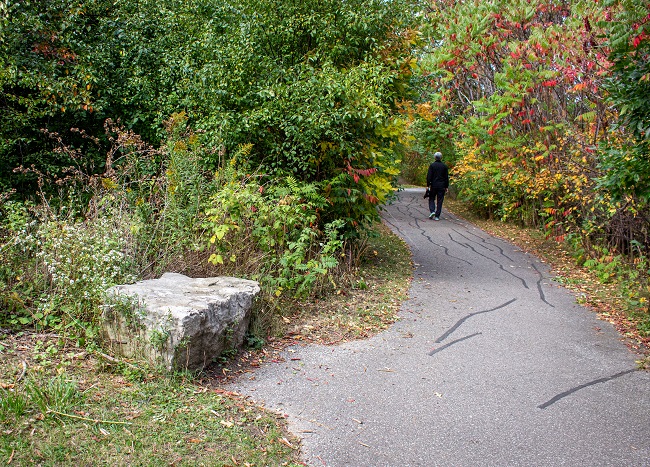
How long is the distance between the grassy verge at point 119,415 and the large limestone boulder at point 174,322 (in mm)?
151

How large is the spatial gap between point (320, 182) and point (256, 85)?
1.71m

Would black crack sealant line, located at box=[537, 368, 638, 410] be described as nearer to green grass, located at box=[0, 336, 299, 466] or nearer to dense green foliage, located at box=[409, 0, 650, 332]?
dense green foliage, located at box=[409, 0, 650, 332]

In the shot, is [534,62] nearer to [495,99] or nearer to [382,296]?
[495,99]

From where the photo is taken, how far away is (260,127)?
7.75 m

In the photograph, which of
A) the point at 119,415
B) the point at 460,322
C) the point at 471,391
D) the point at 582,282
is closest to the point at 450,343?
the point at 460,322

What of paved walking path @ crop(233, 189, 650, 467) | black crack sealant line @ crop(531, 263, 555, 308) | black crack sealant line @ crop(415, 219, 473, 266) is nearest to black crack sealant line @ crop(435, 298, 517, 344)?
paved walking path @ crop(233, 189, 650, 467)

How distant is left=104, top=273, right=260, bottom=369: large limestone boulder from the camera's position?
4457 mm

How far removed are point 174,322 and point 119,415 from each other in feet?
2.94

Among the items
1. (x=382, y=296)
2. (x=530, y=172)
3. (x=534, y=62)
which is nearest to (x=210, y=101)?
(x=382, y=296)

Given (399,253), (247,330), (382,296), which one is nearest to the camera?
(247,330)

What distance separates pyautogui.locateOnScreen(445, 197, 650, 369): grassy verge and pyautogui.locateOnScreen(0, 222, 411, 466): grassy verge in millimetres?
3982

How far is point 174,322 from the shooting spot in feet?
14.6

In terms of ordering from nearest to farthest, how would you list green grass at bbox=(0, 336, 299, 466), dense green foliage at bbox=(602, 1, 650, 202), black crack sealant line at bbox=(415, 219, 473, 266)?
green grass at bbox=(0, 336, 299, 466), dense green foliage at bbox=(602, 1, 650, 202), black crack sealant line at bbox=(415, 219, 473, 266)

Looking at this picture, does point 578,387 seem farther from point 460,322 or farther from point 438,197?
point 438,197
